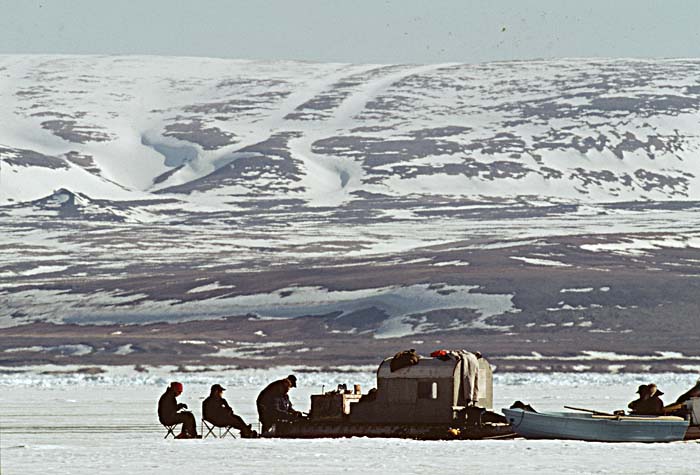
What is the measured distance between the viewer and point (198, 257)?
18675 cm

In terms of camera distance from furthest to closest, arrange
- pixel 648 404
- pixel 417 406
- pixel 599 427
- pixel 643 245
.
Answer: pixel 643 245
pixel 648 404
pixel 417 406
pixel 599 427

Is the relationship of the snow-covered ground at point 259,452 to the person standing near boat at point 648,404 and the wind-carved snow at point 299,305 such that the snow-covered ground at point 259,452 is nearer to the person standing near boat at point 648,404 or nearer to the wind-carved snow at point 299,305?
the person standing near boat at point 648,404

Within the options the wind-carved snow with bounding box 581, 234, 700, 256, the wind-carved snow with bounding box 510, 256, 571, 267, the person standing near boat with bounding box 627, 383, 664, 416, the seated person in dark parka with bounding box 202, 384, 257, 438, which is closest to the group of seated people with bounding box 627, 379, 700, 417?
the person standing near boat with bounding box 627, 383, 664, 416

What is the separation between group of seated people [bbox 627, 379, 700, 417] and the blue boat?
1112 mm

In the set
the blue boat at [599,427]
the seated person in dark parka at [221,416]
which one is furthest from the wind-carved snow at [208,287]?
the blue boat at [599,427]

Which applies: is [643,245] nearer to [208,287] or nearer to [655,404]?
[208,287]

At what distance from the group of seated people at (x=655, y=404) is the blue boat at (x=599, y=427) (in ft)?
3.65

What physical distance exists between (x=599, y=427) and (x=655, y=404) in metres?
2.69

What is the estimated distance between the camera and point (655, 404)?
41.1m

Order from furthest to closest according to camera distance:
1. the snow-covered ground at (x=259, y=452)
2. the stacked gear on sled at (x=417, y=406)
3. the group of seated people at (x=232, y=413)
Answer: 1. the group of seated people at (x=232, y=413)
2. the stacked gear on sled at (x=417, y=406)
3. the snow-covered ground at (x=259, y=452)

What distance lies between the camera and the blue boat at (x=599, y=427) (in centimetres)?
3878

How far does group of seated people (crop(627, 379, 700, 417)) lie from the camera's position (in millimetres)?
40500

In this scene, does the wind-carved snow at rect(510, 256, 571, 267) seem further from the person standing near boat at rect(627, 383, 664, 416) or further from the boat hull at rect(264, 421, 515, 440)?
the boat hull at rect(264, 421, 515, 440)

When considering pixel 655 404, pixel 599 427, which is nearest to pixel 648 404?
pixel 655 404
